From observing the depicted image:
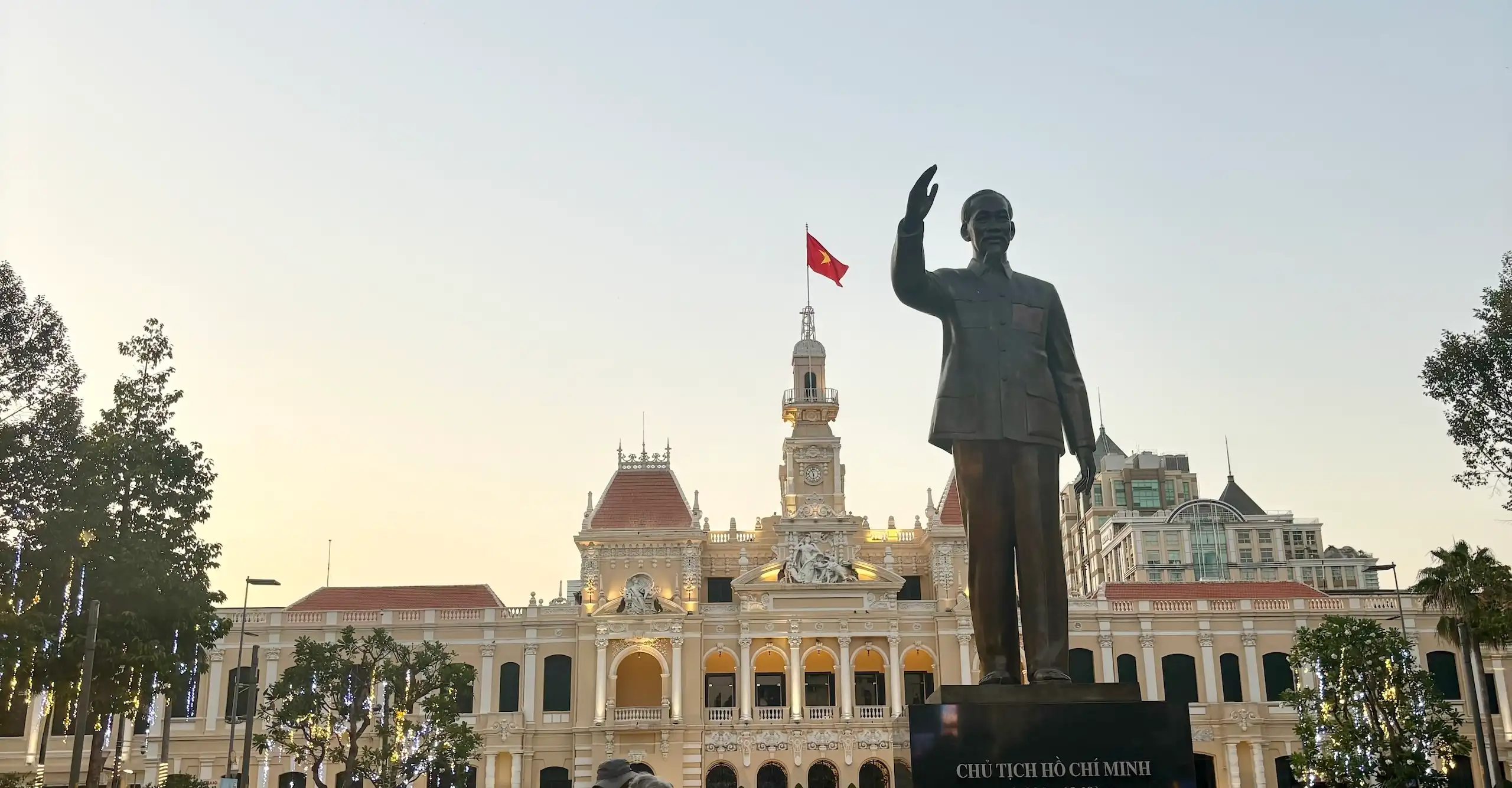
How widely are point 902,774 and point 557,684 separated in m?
39.7

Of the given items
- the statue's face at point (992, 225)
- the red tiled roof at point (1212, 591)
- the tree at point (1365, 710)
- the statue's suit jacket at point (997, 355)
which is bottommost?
the tree at point (1365, 710)

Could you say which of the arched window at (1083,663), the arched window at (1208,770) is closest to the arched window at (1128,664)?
the arched window at (1083,663)

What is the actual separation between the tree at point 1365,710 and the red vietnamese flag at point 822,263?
18363 mm

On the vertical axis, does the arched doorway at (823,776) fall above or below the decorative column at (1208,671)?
below

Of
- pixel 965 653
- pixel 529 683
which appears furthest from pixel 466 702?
pixel 965 653

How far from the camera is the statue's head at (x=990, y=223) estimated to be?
9.32m

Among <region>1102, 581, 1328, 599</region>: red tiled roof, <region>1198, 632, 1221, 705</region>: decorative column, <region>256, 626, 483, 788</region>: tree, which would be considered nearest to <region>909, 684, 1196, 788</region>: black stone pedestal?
<region>256, 626, 483, 788</region>: tree

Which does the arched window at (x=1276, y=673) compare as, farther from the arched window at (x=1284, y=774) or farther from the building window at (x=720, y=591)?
the building window at (x=720, y=591)

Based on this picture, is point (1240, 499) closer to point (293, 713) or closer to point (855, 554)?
point (855, 554)

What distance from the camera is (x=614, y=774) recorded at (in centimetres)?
572

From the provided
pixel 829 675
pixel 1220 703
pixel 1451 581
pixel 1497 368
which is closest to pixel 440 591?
pixel 829 675

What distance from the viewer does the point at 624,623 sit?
151 ft

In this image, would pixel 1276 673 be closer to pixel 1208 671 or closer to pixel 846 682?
pixel 1208 671

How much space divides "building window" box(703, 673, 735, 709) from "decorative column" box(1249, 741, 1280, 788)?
18.8 m
